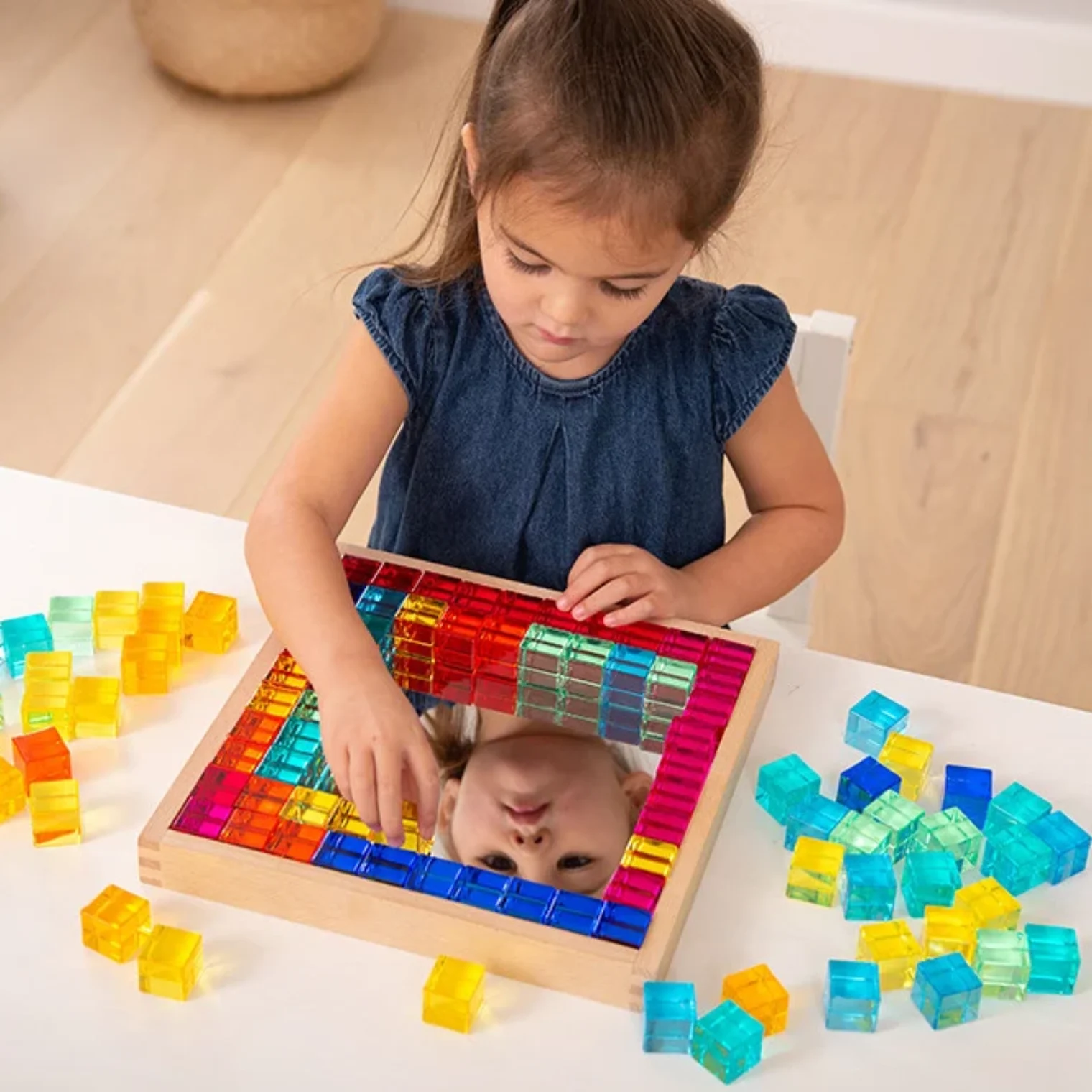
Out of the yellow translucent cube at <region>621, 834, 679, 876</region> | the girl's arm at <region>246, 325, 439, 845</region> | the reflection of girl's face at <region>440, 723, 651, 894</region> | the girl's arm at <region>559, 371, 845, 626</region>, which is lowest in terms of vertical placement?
the girl's arm at <region>559, 371, 845, 626</region>

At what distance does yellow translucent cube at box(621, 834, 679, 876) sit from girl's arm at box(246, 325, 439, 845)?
114mm

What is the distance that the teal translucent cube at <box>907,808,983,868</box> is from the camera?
3.32 ft

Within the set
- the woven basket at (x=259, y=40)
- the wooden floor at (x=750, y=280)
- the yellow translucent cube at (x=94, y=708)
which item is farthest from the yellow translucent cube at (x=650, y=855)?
the woven basket at (x=259, y=40)

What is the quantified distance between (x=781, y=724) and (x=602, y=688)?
113 mm

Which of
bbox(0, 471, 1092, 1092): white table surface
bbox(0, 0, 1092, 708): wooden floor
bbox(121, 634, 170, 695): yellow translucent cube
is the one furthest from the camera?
bbox(0, 0, 1092, 708): wooden floor

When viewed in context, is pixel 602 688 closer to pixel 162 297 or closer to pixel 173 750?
pixel 173 750

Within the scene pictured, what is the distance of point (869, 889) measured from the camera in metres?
0.97

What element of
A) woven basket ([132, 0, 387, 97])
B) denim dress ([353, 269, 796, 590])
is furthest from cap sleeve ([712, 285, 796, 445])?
woven basket ([132, 0, 387, 97])

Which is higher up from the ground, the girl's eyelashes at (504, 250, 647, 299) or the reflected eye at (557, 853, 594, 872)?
the girl's eyelashes at (504, 250, 647, 299)

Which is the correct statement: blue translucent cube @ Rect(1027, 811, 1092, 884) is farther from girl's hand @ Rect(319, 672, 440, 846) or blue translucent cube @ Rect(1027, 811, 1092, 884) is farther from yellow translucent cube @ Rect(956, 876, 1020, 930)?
girl's hand @ Rect(319, 672, 440, 846)

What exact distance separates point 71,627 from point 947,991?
57cm

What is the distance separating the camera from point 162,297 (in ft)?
8.21

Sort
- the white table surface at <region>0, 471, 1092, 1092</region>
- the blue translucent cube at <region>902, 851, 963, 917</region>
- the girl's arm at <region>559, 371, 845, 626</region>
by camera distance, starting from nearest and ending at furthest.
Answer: the white table surface at <region>0, 471, 1092, 1092</region> → the blue translucent cube at <region>902, 851, 963, 917</region> → the girl's arm at <region>559, 371, 845, 626</region>

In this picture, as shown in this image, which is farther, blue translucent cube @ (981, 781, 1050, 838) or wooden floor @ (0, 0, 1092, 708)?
wooden floor @ (0, 0, 1092, 708)
